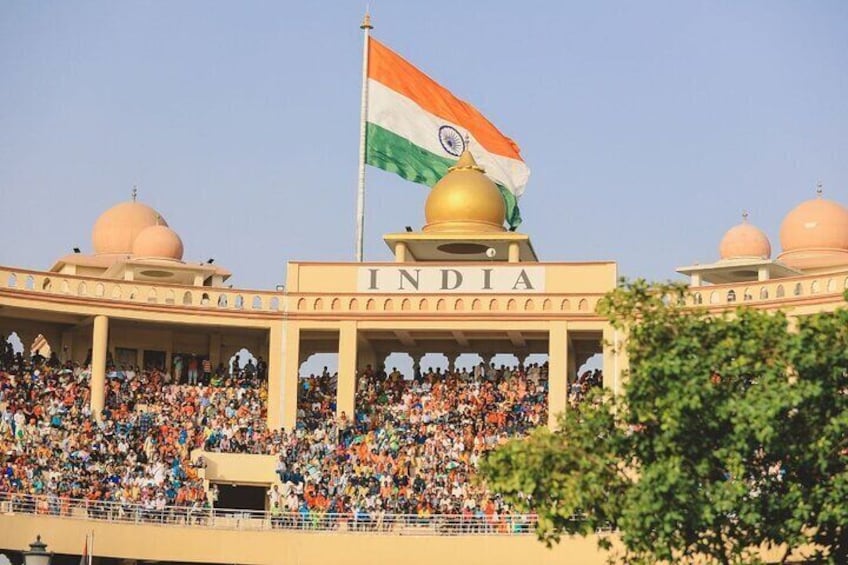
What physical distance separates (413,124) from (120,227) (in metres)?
13.2

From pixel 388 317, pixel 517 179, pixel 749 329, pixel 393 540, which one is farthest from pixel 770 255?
pixel 749 329

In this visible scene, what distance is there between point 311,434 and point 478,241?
8439 mm

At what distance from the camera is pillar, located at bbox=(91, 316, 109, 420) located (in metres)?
54.4

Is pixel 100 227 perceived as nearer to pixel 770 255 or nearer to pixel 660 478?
pixel 770 255

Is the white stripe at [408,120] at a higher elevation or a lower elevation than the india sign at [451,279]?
higher

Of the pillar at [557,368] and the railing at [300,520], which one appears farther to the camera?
the pillar at [557,368]

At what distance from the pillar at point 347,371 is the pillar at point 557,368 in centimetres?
566

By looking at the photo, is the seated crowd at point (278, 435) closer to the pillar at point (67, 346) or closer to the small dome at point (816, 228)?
the pillar at point (67, 346)

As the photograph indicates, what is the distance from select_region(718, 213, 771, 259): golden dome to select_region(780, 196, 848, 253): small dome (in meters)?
1.20

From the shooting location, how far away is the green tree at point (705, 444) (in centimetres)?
3164

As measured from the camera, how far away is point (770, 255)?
6259 centimetres

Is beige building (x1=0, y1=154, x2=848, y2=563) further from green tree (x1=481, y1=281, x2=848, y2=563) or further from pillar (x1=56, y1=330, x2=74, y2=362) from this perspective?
green tree (x1=481, y1=281, x2=848, y2=563)

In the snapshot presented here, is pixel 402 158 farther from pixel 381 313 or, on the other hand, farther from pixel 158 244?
pixel 158 244

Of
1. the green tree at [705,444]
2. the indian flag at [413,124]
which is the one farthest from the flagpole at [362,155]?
the green tree at [705,444]
